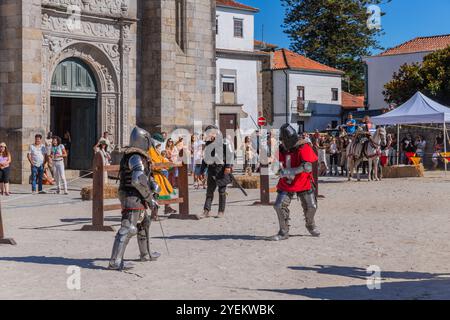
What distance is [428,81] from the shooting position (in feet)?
145

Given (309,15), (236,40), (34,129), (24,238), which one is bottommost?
(24,238)

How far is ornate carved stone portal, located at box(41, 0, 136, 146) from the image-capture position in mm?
25094

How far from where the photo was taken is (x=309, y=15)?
69.4 m

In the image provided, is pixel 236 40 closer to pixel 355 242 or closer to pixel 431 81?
pixel 431 81

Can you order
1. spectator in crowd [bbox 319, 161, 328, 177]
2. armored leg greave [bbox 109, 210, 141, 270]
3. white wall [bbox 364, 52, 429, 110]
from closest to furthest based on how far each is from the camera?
1. armored leg greave [bbox 109, 210, 141, 270]
2. spectator in crowd [bbox 319, 161, 328, 177]
3. white wall [bbox 364, 52, 429, 110]

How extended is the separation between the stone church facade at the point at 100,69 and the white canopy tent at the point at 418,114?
22.6 feet

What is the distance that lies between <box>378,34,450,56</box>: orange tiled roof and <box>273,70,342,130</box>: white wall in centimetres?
644

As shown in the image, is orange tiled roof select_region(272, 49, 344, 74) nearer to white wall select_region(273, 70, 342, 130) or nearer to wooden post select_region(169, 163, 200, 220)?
white wall select_region(273, 70, 342, 130)

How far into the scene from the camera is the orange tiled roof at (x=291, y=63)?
6091cm

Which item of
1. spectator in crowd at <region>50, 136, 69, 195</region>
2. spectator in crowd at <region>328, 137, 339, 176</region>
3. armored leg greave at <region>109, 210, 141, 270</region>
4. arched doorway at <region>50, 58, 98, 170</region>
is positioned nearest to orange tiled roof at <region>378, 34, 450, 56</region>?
spectator in crowd at <region>328, 137, 339, 176</region>

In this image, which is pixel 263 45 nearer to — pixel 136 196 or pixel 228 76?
pixel 228 76

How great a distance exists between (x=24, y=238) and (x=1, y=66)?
521 inches

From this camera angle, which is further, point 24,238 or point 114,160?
point 114,160
